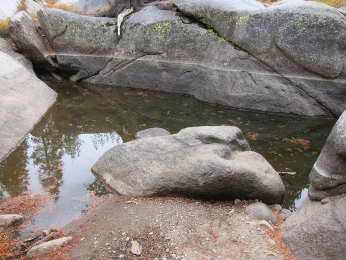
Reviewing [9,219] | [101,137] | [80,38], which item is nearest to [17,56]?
[80,38]

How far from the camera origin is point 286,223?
298 cm

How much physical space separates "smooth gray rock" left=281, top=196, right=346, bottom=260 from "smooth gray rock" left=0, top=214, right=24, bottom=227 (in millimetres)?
2960

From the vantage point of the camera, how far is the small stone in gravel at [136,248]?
2.61 metres

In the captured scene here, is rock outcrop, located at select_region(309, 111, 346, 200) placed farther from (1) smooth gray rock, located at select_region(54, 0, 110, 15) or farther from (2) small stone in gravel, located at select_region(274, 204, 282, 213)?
(1) smooth gray rock, located at select_region(54, 0, 110, 15)

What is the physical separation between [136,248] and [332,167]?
2.06 m

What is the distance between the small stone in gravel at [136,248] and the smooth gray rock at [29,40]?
7.55 meters

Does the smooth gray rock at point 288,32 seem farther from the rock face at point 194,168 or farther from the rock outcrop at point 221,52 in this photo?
the rock face at point 194,168

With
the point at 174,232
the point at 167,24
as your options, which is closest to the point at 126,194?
the point at 174,232

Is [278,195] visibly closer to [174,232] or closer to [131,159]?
[174,232]

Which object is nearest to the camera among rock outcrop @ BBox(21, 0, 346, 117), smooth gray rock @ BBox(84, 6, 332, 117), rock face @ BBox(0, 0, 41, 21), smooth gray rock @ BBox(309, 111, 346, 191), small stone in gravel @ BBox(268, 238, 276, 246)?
smooth gray rock @ BBox(309, 111, 346, 191)

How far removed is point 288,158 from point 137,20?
19.7ft

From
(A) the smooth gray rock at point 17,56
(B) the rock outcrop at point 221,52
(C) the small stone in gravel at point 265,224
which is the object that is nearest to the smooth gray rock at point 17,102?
(A) the smooth gray rock at point 17,56

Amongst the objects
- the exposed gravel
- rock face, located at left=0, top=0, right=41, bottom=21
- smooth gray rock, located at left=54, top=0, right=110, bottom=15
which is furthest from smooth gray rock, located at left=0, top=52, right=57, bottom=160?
rock face, located at left=0, top=0, right=41, bottom=21

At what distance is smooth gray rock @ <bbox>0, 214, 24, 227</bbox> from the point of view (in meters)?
3.16
